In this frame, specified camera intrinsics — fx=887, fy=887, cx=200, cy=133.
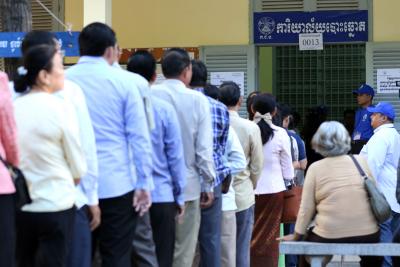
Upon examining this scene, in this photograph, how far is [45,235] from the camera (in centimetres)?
461

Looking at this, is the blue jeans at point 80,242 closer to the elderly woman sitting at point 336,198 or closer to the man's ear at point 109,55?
the man's ear at point 109,55

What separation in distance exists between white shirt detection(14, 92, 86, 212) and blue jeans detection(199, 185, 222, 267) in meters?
1.97

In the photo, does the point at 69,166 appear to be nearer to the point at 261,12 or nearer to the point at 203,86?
the point at 203,86

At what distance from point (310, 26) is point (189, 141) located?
6.26 m

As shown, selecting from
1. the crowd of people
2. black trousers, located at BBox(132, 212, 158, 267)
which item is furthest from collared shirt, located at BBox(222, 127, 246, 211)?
black trousers, located at BBox(132, 212, 158, 267)

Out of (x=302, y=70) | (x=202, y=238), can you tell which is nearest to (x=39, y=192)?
(x=202, y=238)

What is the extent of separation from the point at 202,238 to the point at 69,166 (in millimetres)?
2081

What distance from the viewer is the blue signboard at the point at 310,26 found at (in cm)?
1171

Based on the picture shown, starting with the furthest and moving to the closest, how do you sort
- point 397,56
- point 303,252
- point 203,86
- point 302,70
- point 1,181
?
point 302,70 → point 397,56 → point 203,86 → point 303,252 → point 1,181

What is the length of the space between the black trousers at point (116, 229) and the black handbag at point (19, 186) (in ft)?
2.20

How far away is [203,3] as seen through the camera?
39.8 feet

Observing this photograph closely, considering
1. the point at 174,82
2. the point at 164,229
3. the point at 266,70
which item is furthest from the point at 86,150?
the point at 266,70

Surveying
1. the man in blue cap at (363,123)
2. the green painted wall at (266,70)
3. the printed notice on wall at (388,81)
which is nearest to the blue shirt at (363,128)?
the man in blue cap at (363,123)

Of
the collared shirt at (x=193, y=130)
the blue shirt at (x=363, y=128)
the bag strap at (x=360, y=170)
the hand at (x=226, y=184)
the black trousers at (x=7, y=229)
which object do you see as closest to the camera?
the black trousers at (x=7, y=229)
